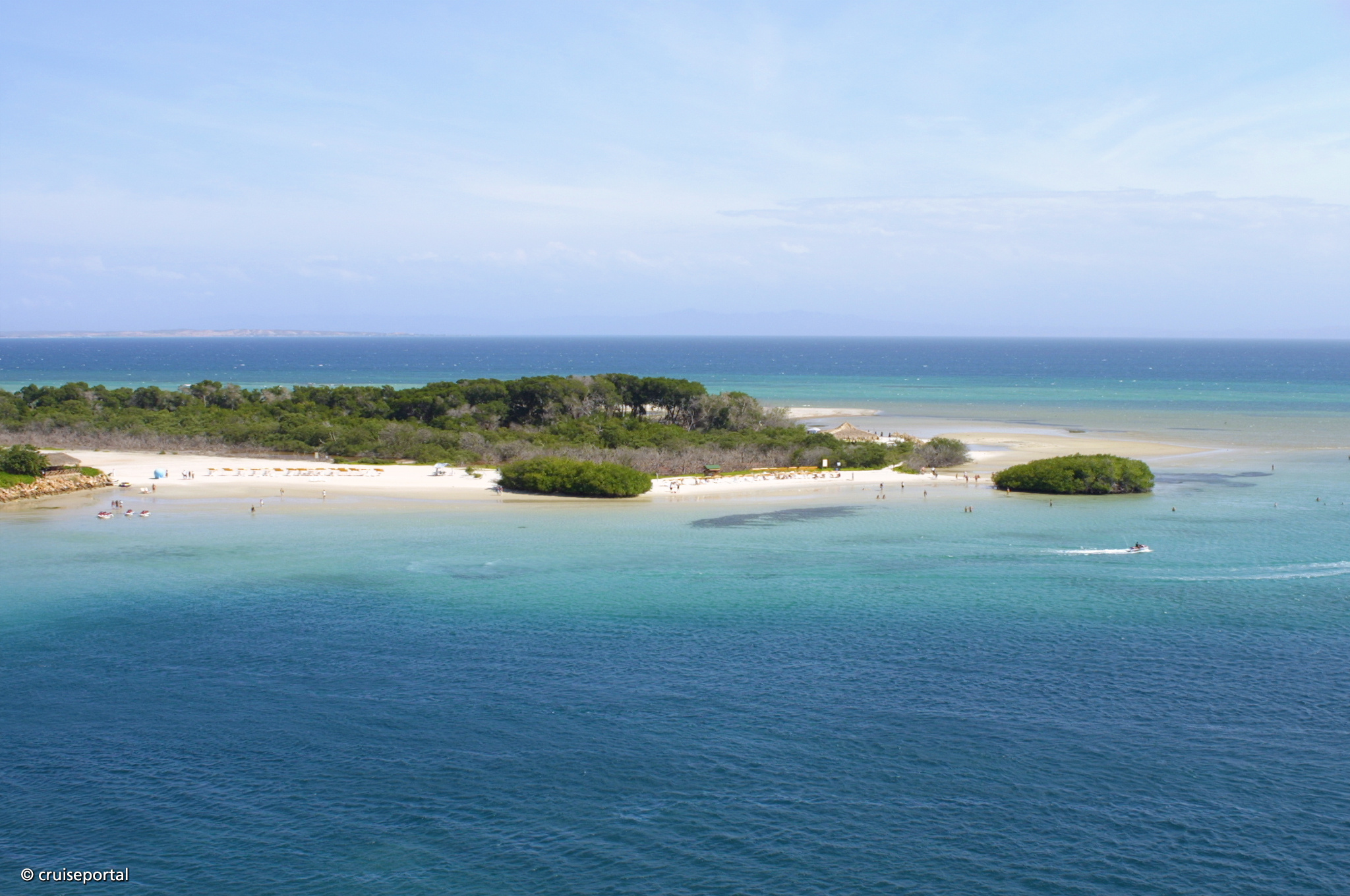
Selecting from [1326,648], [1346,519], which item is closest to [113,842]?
[1326,648]

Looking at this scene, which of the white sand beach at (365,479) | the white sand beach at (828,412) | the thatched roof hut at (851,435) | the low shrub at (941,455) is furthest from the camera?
the white sand beach at (828,412)

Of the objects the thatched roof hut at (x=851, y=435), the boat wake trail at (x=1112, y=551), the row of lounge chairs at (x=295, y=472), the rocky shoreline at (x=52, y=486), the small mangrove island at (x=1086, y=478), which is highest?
the thatched roof hut at (x=851, y=435)

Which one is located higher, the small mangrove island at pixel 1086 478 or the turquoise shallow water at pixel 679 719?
the small mangrove island at pixel 1086 478

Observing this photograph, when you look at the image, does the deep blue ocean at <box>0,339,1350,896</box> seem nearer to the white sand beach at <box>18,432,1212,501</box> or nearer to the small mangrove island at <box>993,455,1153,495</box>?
the white sand beach at <box>18,432,1212,501</box>

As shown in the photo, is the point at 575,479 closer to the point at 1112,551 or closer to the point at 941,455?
the point at 941,455

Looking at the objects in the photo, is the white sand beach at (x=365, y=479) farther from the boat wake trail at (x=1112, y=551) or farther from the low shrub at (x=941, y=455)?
the boat wake trail at (x=1112, y=551)

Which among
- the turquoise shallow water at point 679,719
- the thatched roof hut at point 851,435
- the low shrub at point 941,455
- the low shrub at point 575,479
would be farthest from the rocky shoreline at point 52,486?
the low shrub at point 941,455

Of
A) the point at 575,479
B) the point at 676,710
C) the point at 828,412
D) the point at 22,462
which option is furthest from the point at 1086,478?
the point at 22,462
